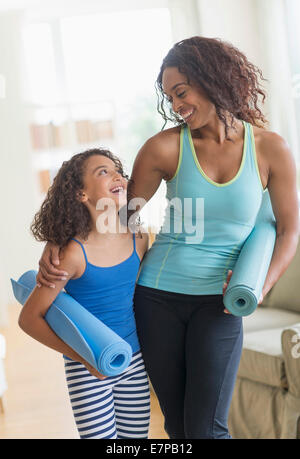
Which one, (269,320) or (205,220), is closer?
(205,220)

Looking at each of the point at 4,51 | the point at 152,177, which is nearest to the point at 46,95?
the point at 4,51

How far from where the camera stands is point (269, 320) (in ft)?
9.32

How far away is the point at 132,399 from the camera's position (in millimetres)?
1484

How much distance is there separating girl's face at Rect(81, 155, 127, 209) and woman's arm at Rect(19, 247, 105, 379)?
15cm

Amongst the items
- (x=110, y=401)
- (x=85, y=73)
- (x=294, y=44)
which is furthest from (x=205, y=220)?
(x=85, y=73)

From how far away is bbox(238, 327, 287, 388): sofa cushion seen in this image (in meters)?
2.39

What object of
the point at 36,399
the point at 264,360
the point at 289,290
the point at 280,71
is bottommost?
the point at 36,399

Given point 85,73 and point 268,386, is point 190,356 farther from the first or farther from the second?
point 85,73

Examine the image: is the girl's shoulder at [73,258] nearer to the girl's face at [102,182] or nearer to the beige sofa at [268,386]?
the girl's face at [102,182]

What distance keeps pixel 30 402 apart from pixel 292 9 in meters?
3.09

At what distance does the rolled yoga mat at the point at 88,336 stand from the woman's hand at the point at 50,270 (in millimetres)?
54

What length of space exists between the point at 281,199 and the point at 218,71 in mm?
339
